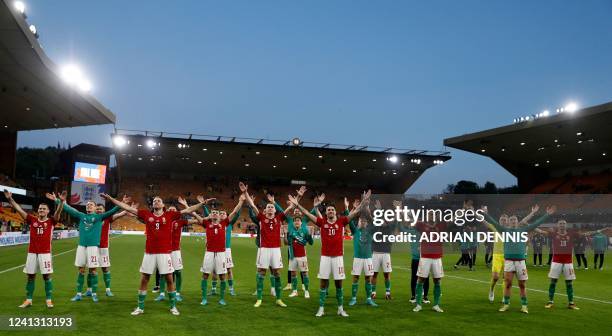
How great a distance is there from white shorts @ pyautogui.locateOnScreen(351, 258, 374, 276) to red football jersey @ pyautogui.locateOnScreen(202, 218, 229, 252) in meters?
Answer: 3.58

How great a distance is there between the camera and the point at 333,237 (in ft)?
35.9

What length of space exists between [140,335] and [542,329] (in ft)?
26.9

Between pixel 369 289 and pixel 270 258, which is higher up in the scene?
pixel 270 258

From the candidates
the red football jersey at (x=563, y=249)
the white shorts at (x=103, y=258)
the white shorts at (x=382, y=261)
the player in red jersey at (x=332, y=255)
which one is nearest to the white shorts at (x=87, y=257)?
the white shorts at (x=103, y=258)

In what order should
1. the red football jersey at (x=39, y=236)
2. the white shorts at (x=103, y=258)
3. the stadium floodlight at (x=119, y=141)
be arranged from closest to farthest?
the red football jersey at (x=39, y=236) < the white shorts at (x=103, y=258) < the stadium floodlight at (x=119, y=141)

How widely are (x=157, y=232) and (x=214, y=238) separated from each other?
2264mm

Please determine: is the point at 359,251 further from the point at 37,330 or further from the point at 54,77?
the point at 54,77

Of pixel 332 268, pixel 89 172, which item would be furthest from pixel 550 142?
pixel 89 172

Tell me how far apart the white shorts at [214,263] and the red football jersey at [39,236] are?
12.3 ft

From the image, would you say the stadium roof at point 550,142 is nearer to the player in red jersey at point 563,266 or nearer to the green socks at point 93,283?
the player in red jersey at point 563,266

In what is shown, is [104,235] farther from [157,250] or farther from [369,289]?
[369,289]

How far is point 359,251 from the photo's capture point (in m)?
12.8

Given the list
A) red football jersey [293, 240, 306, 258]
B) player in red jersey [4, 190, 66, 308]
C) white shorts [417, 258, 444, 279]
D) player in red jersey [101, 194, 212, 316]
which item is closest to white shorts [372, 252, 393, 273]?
white shorts [417, 258, 444, 279]

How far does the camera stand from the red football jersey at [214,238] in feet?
40.8
